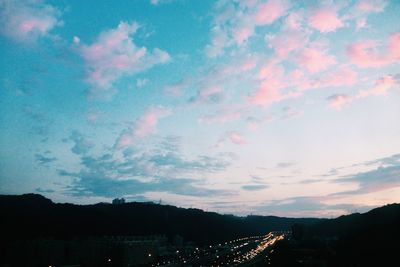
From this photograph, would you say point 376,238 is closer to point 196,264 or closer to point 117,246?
point 196,264

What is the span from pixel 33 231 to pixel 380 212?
602 feet

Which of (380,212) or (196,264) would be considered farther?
(380,212)

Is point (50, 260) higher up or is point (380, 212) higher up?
point (380, 212)

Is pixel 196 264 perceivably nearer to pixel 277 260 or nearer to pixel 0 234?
pixel 277 260

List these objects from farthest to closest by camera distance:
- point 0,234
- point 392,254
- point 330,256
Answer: point 0,234 < point 330,256 < point 392,254

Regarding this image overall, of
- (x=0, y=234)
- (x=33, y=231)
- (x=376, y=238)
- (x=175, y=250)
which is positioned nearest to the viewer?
(x=376, y=238)

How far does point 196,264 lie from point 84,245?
39.4 m

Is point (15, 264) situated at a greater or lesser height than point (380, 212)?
lesser

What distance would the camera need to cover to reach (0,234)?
590 feet

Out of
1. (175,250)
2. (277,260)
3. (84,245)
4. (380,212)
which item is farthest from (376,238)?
(84,245)

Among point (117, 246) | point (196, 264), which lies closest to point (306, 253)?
point (196, 264)

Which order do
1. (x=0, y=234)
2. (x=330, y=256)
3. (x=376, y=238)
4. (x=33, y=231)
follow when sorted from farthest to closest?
(x=33, y=231)
(x=0, y=234)
(x=376, y=238)
(x=330, y=256)

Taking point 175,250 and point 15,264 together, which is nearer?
point 15,264

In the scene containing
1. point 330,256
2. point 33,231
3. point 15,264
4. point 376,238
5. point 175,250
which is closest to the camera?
point 15,264
